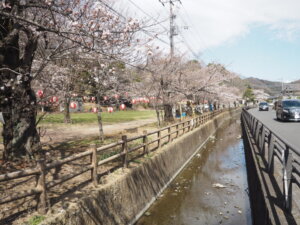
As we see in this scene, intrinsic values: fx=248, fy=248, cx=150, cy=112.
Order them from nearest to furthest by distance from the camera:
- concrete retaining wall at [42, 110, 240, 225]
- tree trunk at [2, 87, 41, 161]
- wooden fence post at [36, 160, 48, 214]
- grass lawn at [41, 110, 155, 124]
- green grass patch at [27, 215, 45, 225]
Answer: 1. green grass patch at [27, 215, 45, 225]
2. wooden fence post at [36, 160, 48, 214]
3. concrete retaining wall at [42, 110, 240, 225]
4. tree trunk at [2, 87, 41, 161]
5. grass lawn at [41, 110, 155, 124]

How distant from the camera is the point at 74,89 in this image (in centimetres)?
1045

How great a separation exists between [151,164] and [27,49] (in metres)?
5.08

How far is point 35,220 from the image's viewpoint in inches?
155

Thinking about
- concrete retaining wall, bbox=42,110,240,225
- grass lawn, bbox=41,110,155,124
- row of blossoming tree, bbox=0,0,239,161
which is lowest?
concrete retaining wall, bbox=42,110,240,225

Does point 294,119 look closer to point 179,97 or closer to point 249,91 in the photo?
point 179,97

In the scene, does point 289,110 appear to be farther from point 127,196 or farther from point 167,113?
point 127,196

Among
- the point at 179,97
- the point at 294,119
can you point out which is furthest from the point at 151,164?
the point at 294,119

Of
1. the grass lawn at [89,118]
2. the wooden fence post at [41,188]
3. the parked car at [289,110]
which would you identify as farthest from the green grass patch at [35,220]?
the parked car at [289,110]

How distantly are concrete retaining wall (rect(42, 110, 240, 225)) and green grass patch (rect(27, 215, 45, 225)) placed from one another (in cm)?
15

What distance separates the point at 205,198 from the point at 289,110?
15893 mm

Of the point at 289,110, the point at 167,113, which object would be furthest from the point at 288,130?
the point at 167,113

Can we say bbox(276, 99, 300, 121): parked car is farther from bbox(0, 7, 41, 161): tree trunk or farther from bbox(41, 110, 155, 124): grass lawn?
bbox(0, 7, 41, 161): tree trunk

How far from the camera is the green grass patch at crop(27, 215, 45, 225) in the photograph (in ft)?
12.6

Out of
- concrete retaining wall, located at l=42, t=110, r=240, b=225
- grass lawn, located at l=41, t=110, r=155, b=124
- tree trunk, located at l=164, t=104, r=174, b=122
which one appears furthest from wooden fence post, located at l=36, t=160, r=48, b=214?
tree trunk, located at l=164, t=104, r=174, b=122
